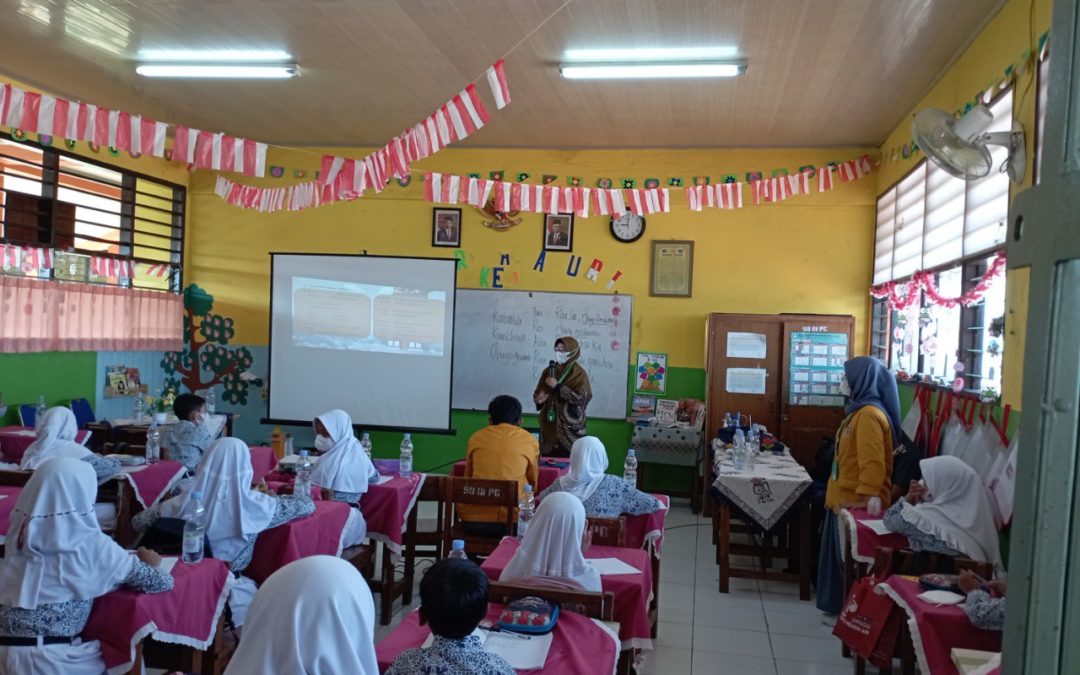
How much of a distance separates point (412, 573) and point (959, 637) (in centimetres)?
307

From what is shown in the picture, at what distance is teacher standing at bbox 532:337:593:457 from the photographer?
6941mm

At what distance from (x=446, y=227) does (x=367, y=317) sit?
4.60 ft

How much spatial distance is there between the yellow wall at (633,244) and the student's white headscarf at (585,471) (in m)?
4.24

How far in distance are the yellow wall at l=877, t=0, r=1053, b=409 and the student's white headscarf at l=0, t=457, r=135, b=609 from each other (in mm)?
3620

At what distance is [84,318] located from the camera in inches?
301

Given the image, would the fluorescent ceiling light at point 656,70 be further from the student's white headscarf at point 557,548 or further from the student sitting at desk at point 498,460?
the student's white headscarf at point 557,548

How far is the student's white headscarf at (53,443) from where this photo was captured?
4777 mm

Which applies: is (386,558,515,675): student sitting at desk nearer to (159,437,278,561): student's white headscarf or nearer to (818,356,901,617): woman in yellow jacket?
(159,437,278,561): student's white headscarf

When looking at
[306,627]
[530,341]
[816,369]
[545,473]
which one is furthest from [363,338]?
[306,627]

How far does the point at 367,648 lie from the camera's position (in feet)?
6.14

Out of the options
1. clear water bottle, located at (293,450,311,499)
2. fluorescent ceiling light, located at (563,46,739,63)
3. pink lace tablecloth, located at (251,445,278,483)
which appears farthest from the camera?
pink lace tablecloth, located at (251,445,278,483)

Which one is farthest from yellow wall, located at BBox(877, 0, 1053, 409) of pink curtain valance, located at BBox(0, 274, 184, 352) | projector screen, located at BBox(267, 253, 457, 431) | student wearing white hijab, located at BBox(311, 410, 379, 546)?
pink curtain valance, located at BBox(0, 274, 184, 352)

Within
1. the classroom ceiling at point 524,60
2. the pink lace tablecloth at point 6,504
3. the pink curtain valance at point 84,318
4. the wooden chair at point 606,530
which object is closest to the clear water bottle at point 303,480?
the pink lace tablecloth at point 6,504

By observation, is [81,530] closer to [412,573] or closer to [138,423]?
[412,573]
